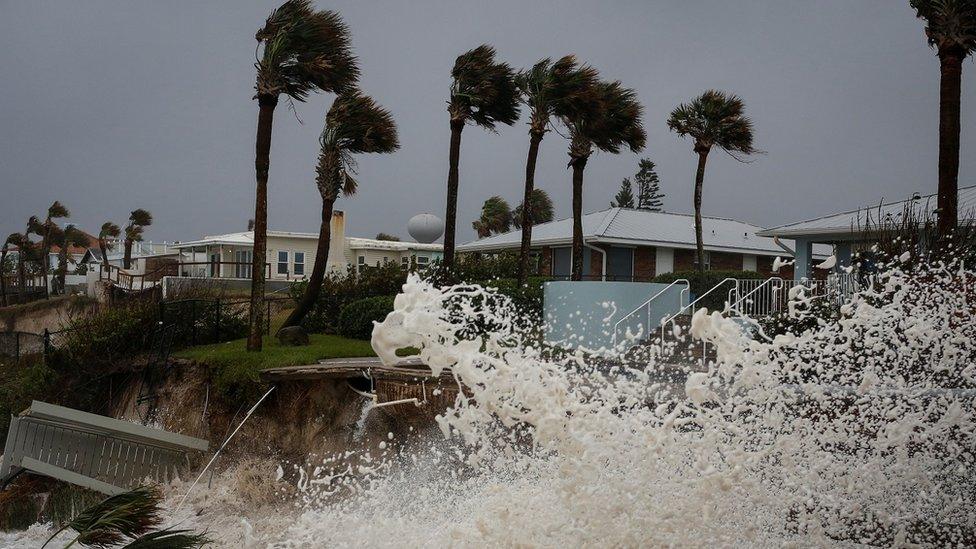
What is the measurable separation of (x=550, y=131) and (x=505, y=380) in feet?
42.3

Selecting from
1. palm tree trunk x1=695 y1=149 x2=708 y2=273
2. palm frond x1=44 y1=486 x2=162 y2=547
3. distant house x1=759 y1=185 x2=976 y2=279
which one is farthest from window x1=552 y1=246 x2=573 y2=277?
palm frond x1=44 y1=486 x2=162 y2=547

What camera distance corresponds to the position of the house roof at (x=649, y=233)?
2499cm

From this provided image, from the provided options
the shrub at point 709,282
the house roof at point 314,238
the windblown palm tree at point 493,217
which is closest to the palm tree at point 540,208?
the windblown palm tree at point 493,217

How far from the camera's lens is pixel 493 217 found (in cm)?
4481

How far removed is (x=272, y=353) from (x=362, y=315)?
3040 millimetres

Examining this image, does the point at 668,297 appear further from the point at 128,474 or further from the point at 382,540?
the point at 128,474

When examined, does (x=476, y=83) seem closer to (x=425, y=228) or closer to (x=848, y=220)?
(x=848, y=220)

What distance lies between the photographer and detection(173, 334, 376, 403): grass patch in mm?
13500

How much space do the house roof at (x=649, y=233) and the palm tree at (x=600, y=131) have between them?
4153 millimetres

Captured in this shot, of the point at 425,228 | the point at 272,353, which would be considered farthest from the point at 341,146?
the point at 425,228

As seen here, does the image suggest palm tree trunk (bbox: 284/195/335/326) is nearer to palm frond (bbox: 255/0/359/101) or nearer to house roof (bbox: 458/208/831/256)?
palm frond (bbox: 255/0/359/101)

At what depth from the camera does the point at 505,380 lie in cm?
685

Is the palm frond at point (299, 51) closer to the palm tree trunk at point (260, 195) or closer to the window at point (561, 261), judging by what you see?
the palm tree trunk at point (260, 195)

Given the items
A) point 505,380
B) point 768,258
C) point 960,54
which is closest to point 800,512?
point 505,380
